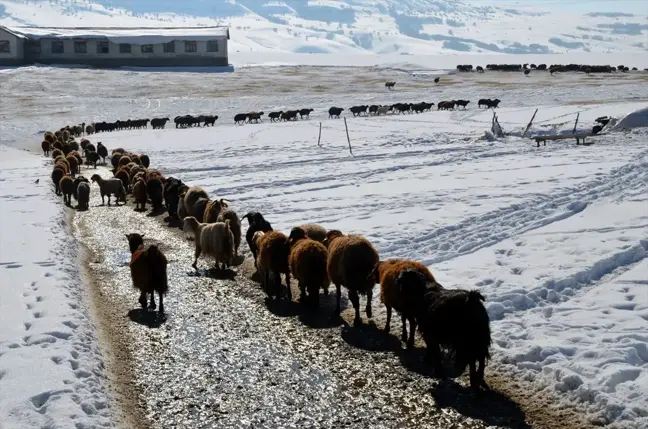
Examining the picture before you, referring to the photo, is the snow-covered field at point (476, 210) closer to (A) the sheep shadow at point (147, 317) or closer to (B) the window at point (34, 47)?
(A) the sheep shadow at point (147, 317)

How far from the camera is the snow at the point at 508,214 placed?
886 centimetres

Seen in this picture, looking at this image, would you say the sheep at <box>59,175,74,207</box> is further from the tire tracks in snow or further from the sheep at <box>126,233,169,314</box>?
the sheep at <box>126,233,169,314</box>

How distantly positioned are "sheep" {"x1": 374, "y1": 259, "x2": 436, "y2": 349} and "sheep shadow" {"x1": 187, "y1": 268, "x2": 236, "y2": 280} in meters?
3.68

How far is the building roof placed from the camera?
79375 mm

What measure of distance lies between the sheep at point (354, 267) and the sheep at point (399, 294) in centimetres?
31

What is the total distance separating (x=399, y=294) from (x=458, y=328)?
1.29 m

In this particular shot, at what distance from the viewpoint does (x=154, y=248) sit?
11203 mm

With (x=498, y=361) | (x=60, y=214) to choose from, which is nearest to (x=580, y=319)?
(x=498, y=361)

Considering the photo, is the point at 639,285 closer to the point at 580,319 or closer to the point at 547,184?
the point at 580,319

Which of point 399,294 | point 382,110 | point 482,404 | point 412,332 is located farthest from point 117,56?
point 482,404

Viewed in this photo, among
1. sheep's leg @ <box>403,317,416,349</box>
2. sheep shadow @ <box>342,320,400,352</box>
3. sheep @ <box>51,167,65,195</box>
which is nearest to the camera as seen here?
sheep's leg @ <box>403,317,416,349</box>

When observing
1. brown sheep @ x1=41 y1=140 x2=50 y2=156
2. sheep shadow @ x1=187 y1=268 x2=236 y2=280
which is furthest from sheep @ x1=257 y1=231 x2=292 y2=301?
brown sheep @ x1=41 y1=140 x2=50 y2=156

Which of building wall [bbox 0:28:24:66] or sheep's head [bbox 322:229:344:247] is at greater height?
building wall [bbox 0:28:24:66]

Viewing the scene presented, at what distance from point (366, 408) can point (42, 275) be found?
6611 millimetres
